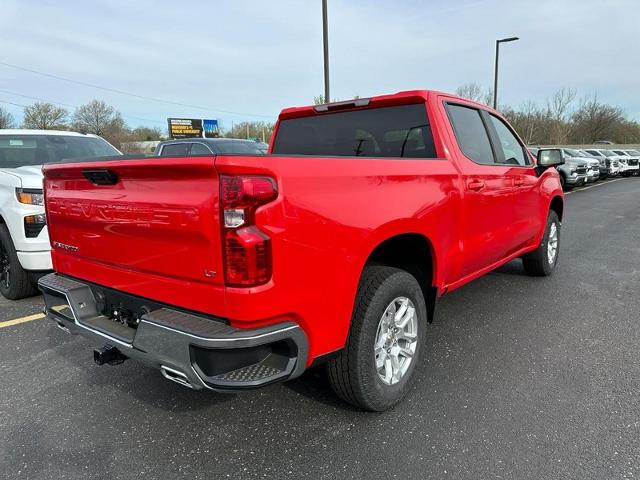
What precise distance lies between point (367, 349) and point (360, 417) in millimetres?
505

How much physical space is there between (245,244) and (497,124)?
3330 mm

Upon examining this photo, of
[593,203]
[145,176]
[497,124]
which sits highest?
[497,124]

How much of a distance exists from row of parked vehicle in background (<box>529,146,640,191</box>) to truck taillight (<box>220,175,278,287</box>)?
1376 cm

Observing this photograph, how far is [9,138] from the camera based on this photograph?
568 centimetres

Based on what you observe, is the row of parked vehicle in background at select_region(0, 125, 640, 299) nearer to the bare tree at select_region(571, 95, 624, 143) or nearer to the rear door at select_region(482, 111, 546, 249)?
the rear door at select_region(482, 111, 546, 249)

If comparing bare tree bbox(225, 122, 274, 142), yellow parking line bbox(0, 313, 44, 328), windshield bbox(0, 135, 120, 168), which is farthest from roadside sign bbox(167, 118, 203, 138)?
yellow parking line bbox(0, 313, 44, 328)

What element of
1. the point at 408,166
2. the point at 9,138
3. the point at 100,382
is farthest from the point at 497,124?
the point at 9,138

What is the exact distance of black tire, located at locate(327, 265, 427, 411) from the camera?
244cm

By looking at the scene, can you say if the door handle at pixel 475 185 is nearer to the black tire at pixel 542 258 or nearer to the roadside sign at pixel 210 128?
the black tire at pixel 542 258

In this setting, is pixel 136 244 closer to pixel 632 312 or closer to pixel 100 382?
pixel 100 382

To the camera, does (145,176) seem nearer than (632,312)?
Yes

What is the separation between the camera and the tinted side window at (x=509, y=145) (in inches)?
169

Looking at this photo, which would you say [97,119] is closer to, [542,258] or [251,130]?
[251,130]

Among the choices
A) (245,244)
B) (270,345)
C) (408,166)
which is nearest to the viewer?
(245,244)
